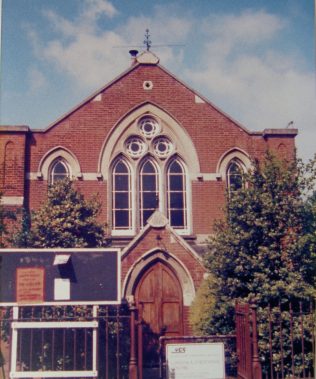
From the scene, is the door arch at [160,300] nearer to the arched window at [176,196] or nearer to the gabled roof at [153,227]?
the gabled roof at [153,227]

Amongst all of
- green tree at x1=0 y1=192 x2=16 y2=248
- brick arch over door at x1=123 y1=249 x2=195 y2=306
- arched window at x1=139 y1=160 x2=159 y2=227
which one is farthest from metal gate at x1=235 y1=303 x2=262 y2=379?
arched window at x1=139 y1=160 x2=159 y2=227

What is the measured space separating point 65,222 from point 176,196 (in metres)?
5.61

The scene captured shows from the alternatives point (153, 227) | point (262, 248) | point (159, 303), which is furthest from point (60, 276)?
point (159, 303)

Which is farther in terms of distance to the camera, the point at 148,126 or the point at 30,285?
the point at 148,126

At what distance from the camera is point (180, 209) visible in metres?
18.0

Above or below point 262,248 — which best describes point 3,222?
above

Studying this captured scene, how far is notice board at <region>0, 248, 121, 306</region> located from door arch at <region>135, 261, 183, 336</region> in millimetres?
6248

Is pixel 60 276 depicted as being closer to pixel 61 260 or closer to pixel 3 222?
pixel 61 260

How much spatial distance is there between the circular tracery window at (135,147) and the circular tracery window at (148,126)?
35 centimetres

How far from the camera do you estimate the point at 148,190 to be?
1803 centimetres

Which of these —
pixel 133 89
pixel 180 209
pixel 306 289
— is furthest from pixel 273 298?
pixel 133 89

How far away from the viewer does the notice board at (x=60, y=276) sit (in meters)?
9.40

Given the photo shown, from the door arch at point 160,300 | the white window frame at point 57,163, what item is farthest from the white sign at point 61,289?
the white window frame at point 57,163

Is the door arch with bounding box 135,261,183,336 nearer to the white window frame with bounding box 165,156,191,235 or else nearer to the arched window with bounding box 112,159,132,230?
the white window frame with bounding box 165,156,191,235
